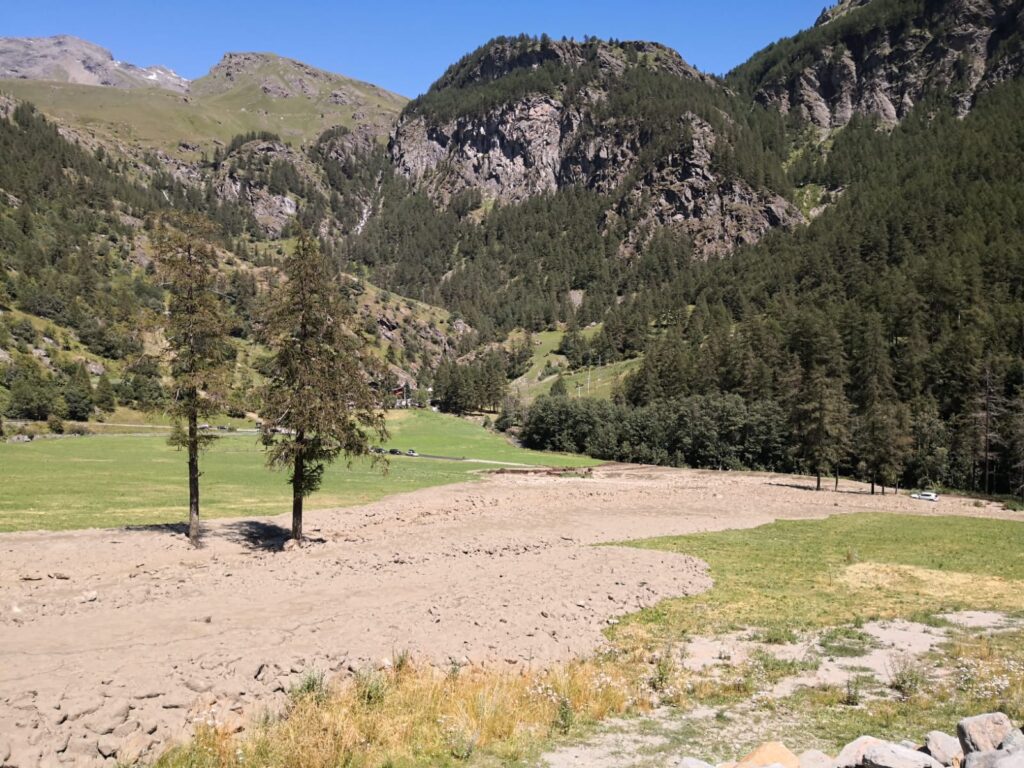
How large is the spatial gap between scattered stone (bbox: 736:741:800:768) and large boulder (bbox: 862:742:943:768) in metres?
0.83

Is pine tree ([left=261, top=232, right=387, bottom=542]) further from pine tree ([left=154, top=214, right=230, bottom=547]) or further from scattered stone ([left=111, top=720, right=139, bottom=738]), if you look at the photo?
scattered stone ([left=111, top=720, right=139, bottom=738])

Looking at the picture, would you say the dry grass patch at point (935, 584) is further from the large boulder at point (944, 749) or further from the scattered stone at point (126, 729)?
the scattered stone at point (126, 729)

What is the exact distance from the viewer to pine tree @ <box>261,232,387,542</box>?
25.6 m

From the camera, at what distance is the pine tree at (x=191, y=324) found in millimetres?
24531

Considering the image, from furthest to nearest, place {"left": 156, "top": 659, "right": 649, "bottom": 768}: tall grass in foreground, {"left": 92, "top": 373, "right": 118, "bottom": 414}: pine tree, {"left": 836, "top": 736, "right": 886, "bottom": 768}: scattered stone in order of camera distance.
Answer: {"left": 92, "top": 373, "right": 118, "bottom": 414}: pine tree
{"left": 156, "top": 659, "right": 649, "bottom": 768}: tall grass in foreground
{"left": 836, "top": 736, "right": 886, "bottom": 768}: scattered stone

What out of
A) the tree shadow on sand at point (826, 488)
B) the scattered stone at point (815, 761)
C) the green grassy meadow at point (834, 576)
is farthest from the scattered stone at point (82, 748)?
the tree shadow on sand at point (826, 488)

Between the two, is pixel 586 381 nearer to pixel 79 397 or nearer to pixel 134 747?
pixel 79 397

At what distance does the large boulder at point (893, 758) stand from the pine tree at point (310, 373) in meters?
22.2

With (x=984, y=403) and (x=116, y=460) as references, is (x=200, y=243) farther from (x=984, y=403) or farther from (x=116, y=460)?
(x=984, y=403)

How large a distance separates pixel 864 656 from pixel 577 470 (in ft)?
228

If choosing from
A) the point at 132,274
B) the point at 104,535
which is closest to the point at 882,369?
the point at 104,535

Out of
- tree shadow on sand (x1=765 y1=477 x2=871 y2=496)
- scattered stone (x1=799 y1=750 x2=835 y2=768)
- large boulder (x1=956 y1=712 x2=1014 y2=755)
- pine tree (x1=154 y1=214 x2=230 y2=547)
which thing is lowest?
tree shadow on sand (x1=765 y1=477 x2=871 y2=496)

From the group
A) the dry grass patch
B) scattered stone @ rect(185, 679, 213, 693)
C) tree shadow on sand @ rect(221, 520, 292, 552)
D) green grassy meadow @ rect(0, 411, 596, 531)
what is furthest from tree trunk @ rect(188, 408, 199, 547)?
the dry grass patch

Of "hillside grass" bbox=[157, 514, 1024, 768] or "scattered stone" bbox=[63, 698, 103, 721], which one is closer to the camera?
"hillside grass" bbox=[157, 514, 1024, 768]
